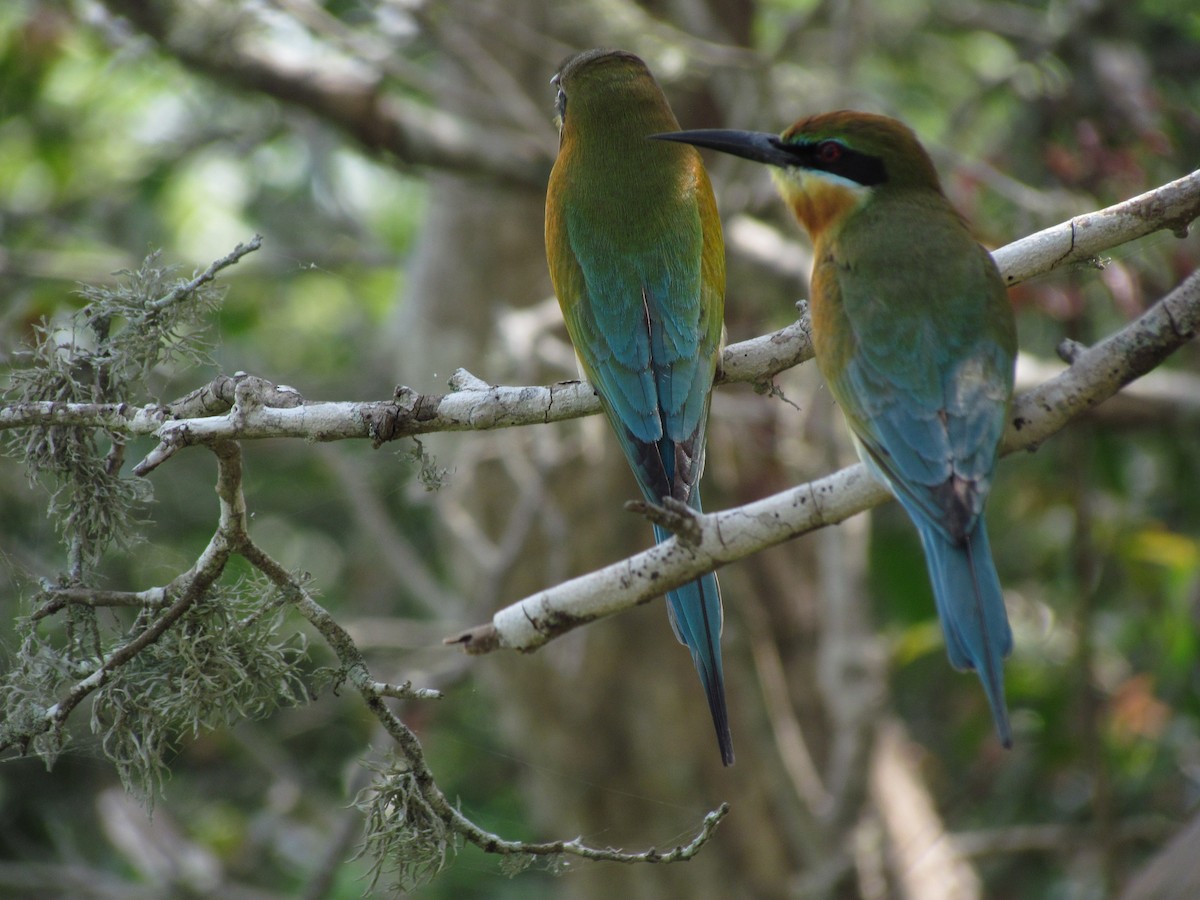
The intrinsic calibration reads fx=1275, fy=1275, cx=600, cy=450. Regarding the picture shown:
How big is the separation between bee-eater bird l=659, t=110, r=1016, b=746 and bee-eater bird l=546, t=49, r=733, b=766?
0.20 m

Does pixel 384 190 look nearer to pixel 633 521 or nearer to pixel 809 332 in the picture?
pixel 633 521

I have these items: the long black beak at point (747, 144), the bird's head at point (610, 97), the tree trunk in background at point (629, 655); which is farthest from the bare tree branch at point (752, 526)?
the tree trunk in background at point (629, 655)

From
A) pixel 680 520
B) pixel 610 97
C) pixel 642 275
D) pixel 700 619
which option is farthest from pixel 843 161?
pixel 680 520

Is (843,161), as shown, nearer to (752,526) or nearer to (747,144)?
(747,144)

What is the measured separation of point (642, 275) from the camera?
95.3 inches

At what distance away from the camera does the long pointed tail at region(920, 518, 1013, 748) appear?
161 centimetres

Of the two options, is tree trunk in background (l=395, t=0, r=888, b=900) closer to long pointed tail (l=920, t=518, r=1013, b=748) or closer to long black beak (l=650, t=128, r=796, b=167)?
long black beak (l=650, t=128, r=796, b=167)

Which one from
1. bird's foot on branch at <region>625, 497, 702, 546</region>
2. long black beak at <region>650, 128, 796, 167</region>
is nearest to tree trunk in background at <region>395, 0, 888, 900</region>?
long black beak at <region>650, 128, 796, 167</region>

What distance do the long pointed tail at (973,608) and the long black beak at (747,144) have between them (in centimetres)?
91

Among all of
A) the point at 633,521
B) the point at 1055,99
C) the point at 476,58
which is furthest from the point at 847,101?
the point at 633,521

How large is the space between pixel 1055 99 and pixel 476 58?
73.8 inches

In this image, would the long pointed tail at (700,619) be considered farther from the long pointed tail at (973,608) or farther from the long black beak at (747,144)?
the long black beak at (747,144)

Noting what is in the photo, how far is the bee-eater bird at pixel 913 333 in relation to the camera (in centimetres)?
175

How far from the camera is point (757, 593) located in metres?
4.46
